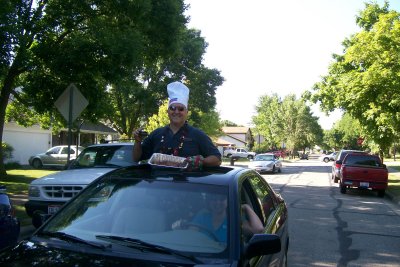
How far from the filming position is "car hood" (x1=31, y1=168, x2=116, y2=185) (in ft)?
25.2

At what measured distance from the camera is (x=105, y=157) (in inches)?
353

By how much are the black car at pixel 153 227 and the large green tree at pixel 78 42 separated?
319 inches

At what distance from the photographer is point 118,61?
1229cm

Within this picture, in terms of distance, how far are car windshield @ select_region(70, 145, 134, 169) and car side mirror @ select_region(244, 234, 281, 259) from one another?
19.3 feet

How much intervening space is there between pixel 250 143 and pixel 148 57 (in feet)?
319

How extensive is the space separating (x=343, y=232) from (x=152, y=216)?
6889 mm

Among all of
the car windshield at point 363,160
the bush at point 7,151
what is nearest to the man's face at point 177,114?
the car windshield at point 363,160

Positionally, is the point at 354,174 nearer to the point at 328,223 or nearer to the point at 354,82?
the point at 354,82

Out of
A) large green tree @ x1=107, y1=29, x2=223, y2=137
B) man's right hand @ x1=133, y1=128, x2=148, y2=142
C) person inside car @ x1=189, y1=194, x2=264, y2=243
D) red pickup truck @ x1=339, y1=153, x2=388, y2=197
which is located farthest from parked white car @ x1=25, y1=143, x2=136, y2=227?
large green tree @ x1=107, y1=29, x2=223, y2=137

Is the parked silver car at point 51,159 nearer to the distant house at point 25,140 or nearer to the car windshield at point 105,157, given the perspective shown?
the distant house at point 25,140

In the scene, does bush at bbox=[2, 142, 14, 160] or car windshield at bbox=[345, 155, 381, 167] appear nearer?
car windshield at bbox=[345, 155, 381, 167]

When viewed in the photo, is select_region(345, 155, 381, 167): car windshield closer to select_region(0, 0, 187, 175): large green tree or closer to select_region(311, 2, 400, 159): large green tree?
select_region(311, 2, 400, 159): large green tree

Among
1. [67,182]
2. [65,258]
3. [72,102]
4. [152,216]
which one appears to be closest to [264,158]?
[72,102]

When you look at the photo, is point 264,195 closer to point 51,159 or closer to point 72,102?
point 72,102
